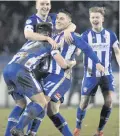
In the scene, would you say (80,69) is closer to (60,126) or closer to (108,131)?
(108,131)

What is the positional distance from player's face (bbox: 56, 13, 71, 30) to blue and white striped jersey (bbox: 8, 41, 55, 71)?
1.31 feet

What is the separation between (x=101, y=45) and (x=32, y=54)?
1.87m

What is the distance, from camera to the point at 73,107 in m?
12.3

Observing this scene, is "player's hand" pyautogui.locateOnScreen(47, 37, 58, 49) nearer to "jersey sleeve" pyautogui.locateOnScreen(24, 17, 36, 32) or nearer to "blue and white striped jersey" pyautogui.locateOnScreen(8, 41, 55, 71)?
"blue and white striped jersey" pyautogui.locateOnScreen(8, 41, 55, 71)

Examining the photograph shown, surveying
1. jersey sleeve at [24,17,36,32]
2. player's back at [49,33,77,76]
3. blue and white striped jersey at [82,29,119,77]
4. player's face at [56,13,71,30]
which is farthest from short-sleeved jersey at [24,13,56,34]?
blue and white striped jersey at [82,29,119,77]

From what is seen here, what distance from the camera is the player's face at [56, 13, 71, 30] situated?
5.41 metres

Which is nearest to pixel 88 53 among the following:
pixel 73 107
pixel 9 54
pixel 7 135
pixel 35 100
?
pixel 35 100

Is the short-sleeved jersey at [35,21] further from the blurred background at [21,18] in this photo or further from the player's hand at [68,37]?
the blurred background at [21,18]

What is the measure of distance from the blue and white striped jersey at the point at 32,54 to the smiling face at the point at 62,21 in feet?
1.31

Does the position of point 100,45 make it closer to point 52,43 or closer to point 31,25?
point 31,25

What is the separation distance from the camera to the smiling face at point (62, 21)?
213 inches

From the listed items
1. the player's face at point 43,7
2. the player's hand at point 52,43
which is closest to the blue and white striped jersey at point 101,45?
the player's face at point 43,7

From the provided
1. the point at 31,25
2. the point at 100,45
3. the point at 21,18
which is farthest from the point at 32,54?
the point at 21,18

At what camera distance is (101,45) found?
21.7 ft
